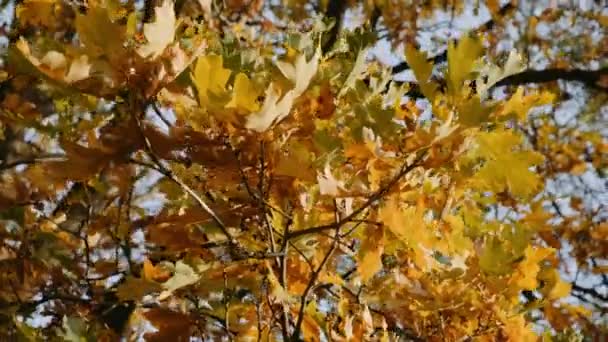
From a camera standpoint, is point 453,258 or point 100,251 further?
point 100,251

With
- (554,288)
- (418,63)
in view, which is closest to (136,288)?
(418,63)

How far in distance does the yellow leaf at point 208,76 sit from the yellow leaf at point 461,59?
0.91 feet

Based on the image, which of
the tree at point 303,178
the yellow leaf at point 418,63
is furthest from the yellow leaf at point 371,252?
the yellow leaf at point 418,63

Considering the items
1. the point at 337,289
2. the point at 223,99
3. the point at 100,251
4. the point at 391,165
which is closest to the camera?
the point at 223,99

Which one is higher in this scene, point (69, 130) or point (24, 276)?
point (69, 130)

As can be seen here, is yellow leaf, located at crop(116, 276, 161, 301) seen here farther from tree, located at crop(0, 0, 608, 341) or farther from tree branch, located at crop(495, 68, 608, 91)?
tree branch, located at crop(495, 68, 608, 91)

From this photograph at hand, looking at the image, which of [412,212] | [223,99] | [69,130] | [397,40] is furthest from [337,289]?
[397,40]

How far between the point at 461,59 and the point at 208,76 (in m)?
0.31

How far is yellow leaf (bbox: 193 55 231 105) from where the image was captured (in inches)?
30.0

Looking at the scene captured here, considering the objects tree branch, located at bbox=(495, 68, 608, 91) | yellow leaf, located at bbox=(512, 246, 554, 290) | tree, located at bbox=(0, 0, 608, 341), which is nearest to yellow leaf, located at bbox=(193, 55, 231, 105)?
tree, located at bbox=(0, 0, 608, 341)

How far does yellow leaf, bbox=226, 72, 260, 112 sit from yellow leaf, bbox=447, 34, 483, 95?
24 cm

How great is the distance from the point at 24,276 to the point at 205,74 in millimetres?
1163

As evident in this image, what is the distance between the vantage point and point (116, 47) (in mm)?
762

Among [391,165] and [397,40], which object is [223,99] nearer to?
[391,165]
